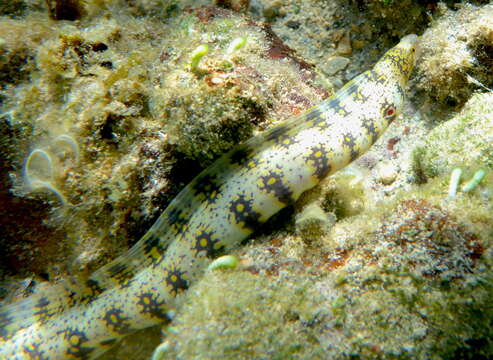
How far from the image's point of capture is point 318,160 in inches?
102

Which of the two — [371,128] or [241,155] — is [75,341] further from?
[371,128]

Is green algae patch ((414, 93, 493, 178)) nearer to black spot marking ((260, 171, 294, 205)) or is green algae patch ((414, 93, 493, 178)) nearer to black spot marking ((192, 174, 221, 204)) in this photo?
black spot marking ((260, 171, 294, 205))

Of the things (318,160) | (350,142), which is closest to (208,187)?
(318,160)

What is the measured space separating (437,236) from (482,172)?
654 mm

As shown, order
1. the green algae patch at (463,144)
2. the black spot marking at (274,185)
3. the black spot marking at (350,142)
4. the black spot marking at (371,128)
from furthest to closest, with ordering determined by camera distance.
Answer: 1. the black spot marking at (371,128)
2. the black spot marking at (350,142)
3. the black spot marking at (274,185)
4. the green algae patch at (463,144)

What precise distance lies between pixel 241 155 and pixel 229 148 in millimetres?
143

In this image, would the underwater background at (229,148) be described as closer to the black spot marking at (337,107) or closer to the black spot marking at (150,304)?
the black spot marking at (337,107)

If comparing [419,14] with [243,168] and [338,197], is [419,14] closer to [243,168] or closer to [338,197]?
[338,197]

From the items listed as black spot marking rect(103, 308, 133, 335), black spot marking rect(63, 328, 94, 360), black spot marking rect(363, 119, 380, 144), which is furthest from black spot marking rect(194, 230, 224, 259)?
black spot marking rect(363, 119, 380, 144)

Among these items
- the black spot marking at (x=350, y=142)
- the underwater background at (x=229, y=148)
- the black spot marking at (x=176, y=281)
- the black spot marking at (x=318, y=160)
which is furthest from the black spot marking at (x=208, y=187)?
the black spot marking at (x=350, y=142)

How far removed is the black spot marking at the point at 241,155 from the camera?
8.48ft

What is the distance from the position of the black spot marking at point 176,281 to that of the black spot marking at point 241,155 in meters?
1.23

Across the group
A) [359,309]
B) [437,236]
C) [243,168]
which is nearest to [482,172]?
[437,236]

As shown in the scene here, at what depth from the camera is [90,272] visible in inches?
114
